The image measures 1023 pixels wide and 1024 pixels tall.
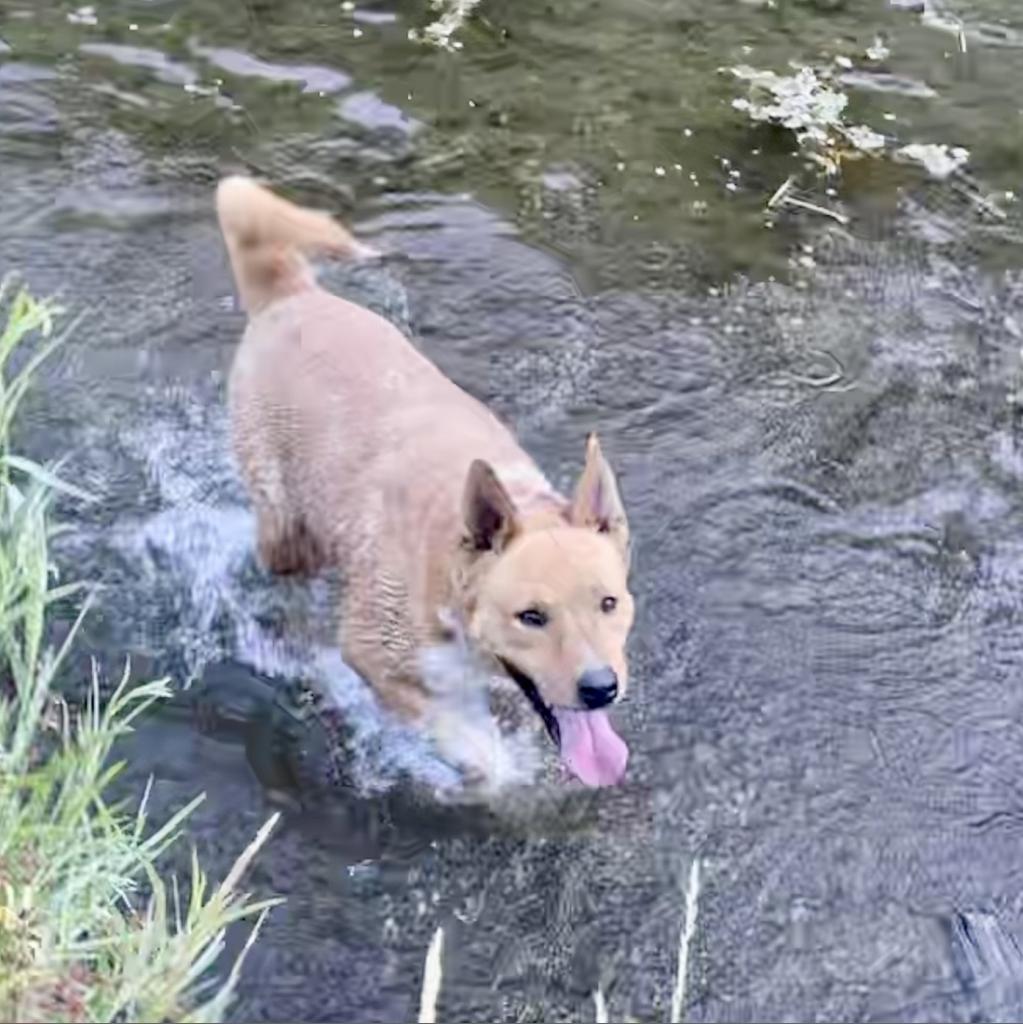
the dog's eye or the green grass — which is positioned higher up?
the green grass

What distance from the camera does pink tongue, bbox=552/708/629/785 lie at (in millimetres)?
4102

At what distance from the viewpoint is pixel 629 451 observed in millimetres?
5355

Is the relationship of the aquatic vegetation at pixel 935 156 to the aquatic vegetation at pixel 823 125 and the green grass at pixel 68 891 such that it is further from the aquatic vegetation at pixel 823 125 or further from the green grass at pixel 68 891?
the green grass at pixel 68 891

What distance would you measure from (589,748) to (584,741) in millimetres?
19

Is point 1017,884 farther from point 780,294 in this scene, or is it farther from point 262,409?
point 780,294

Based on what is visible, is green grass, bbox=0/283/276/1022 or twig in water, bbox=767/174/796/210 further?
twig in water, bbox=767/174/796/210

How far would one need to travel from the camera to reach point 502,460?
14.9 ft

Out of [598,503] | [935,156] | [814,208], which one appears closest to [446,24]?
[814,208]

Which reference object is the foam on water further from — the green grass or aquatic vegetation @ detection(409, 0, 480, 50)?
aquatic vegetation @ detection(409, 0, 480, 50)

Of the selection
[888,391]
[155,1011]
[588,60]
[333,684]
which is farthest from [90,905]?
[588,60]

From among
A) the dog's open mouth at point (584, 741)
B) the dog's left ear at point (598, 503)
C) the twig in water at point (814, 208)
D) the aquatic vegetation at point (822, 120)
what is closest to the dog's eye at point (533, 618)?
the dog's open mouth at point (584, 741)

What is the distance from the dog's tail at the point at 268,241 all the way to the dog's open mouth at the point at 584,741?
1.25 metres

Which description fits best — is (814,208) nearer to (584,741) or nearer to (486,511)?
(486,511)

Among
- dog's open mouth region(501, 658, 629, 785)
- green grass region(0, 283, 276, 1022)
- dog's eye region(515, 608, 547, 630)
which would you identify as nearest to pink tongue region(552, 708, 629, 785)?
dog's open mouth region(501, 658, 629, 785)
